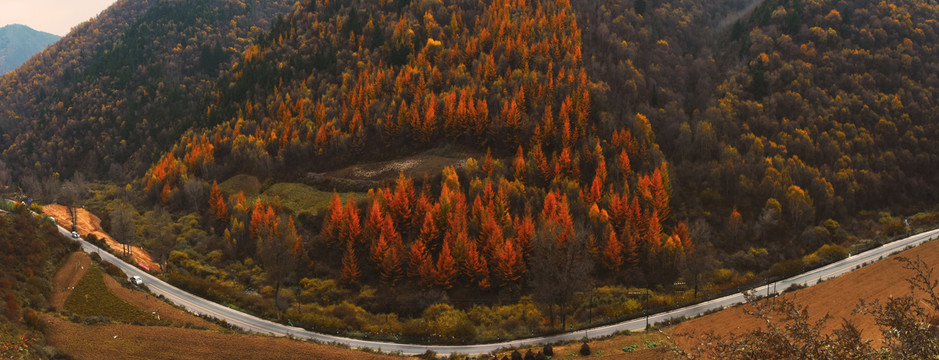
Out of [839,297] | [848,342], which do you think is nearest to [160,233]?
[848,342]

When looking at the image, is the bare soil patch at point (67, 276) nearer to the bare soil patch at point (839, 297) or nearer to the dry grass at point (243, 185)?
the dry grass at point (243, 185)

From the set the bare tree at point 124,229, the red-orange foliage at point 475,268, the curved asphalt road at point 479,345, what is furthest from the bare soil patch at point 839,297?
the bare tree at point 124,229

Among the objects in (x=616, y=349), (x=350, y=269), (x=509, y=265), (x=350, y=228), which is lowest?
(x=509, y=265)

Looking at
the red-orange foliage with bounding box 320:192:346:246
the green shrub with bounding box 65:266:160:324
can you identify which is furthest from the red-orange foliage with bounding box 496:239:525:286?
the green shrub with bounding box 65:266:160:324

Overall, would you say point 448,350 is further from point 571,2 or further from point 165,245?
point 571,2

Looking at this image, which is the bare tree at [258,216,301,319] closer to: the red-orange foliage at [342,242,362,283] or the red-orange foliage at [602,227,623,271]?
the red-orange foliage at [342,242,362,283]

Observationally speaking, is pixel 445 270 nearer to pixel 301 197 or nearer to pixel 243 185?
pixel 301 197
